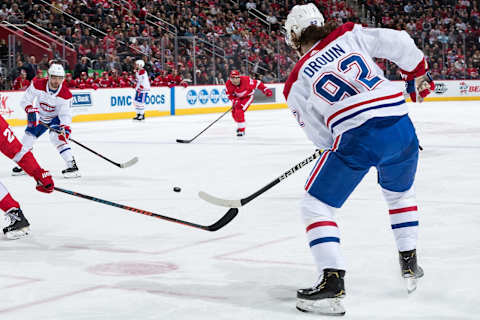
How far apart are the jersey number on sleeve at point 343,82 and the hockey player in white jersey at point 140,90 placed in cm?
1394

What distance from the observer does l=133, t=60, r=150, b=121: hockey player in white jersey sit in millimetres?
16719

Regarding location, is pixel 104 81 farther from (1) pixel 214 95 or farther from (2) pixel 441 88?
(2) pixel 441 88

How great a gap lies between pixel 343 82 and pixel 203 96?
17300 mm

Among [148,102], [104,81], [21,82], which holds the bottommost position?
[148,102]

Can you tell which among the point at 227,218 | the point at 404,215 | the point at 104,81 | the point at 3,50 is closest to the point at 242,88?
the point at 104,81

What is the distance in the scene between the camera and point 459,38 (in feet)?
83.9

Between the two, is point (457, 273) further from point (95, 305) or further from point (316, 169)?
point (95, 305)

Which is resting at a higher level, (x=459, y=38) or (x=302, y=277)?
(x=302, y=277)

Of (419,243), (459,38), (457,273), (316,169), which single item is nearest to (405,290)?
(457,273)

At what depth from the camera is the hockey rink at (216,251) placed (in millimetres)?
3043

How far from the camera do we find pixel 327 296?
115 inches

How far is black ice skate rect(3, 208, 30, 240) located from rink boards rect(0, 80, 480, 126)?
34.7 ft

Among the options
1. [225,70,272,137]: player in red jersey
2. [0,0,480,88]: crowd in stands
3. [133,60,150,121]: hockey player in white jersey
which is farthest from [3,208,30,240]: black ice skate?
[133,60,150,121]: hockey player in white jersey

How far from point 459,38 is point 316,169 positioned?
24.0m
